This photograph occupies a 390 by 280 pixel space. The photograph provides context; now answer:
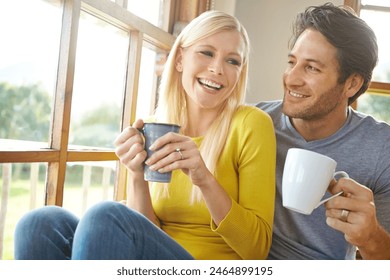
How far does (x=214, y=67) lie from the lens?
0.99m

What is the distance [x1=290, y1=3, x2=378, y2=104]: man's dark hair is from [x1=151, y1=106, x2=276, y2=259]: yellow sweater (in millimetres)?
253

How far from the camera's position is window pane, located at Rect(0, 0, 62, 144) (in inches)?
39.4

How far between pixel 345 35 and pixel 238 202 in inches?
17.5

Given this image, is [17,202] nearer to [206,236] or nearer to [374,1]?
[206,236]

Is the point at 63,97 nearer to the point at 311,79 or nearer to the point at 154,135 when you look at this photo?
the point at 154,135

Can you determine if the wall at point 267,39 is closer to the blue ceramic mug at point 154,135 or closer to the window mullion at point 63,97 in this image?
the window mullion at point 63,97

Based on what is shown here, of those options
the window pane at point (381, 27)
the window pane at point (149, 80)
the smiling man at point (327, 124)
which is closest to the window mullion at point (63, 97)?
the smiling man at point (327, 124)

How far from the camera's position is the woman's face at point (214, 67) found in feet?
3.26

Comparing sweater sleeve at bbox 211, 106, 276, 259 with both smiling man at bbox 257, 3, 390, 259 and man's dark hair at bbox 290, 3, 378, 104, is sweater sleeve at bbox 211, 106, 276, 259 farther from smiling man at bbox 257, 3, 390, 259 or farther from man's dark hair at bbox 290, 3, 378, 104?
man's dark hair at bbox 290, 3, 378, 104

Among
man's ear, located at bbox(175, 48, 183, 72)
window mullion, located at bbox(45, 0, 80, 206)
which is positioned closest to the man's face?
man's ear, located at bbox(175, 48, 183, 72)

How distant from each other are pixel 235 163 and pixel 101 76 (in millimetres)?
553

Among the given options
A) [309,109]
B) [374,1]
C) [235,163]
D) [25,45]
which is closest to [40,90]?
[25,45]

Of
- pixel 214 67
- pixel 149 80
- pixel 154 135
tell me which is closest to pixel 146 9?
pixel 149 80

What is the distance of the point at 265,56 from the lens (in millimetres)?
2158
